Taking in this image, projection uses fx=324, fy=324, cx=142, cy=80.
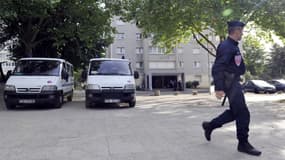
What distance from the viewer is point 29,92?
1329 centimetres

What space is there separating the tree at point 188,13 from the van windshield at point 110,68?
5088mm

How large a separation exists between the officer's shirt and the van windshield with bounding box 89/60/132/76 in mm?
9317

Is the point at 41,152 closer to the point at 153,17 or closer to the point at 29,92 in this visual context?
the point at 29,92

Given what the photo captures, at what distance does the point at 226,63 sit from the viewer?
17.3 feet


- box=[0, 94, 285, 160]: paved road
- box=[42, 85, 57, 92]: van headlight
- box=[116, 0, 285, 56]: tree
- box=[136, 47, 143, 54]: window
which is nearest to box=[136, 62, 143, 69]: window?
box=[136, 47, 143, 54]: window

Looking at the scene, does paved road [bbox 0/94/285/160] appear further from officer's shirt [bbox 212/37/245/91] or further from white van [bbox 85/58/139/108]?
white van [bbox 85/58/139/108]

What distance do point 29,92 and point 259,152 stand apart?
34.4 ft

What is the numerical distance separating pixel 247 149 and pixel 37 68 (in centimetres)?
1141

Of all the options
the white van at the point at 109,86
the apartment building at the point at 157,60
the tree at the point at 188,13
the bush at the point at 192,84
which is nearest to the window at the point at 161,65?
the apartment building at the point at 157,60

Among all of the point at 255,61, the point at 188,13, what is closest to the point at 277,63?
the point at 255,61

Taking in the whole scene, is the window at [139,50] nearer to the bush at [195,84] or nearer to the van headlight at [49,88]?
the bush at [195,84]

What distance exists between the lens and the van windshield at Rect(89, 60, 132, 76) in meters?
14.4

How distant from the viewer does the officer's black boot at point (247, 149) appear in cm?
503

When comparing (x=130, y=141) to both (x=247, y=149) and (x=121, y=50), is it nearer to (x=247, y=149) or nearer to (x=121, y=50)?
(x=247, y=149)
